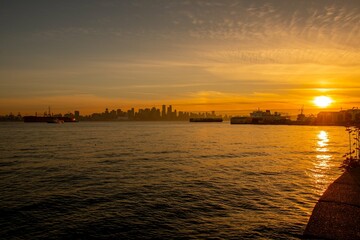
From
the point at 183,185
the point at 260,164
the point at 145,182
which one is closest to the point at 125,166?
the point at 145,182

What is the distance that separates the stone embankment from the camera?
1145 cm

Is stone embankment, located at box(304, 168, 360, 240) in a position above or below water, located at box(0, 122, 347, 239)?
above

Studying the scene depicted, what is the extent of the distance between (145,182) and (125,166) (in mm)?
9380

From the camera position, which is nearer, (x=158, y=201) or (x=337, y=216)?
(x=337, y=216)

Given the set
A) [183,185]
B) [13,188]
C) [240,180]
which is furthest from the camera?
[240,180]

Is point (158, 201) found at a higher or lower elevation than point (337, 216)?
lower

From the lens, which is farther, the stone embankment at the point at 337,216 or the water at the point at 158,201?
the water at the point at 158,201

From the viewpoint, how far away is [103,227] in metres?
14.2

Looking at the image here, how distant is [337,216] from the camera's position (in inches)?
516

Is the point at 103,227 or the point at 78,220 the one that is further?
the point at 78,220

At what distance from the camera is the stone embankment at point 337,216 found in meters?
11.5

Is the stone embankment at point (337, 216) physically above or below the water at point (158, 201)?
above

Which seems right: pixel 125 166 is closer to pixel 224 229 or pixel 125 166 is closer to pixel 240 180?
pixel 240 180

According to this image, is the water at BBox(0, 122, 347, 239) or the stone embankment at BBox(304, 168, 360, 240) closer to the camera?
the stone embankment at BBox(304, 168, 360, 240)
